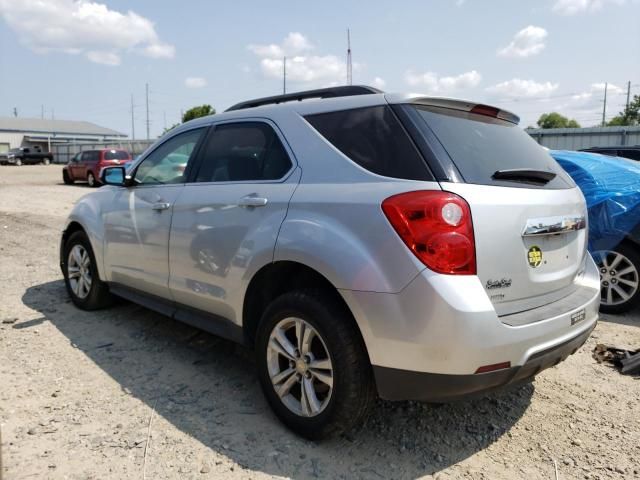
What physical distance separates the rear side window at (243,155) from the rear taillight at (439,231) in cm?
93

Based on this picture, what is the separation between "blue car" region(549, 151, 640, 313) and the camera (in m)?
4.76

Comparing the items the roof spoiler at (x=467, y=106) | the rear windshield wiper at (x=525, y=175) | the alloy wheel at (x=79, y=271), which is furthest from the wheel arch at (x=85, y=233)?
the rear windshield wiper at (x=525, y=175)

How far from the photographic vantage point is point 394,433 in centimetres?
289

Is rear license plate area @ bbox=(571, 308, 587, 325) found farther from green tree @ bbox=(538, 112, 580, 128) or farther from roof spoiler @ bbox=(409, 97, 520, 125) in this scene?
green tree @ bbox=(538, 112, 580, 128)

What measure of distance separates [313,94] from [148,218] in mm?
1593

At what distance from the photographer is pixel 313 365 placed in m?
2.66

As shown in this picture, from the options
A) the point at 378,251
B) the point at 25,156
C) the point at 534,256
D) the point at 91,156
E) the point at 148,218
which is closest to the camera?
the point at 378,251

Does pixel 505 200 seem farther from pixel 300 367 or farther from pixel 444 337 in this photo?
pixel 300 367

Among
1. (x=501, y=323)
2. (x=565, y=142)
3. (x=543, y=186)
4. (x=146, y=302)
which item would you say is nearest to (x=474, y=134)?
(x=543, y=186)

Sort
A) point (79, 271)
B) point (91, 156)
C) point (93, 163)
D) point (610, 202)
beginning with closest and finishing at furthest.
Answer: point (610, 202)
point (79, 271)
point (93, 163)
point (91, 156)

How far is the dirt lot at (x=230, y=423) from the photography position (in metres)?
2.57

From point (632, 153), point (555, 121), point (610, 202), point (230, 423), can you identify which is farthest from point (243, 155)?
point (555, 121)

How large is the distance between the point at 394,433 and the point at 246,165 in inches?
71.8

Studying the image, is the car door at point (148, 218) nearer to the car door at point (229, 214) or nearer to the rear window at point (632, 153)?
the car door at point (229, 214)
